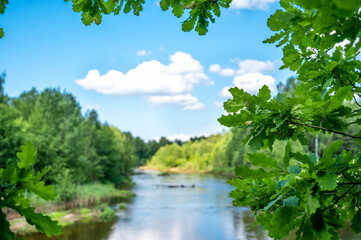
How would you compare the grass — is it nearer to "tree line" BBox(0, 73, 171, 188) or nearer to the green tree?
"tree line" BBox(0, 73, 171, 188)

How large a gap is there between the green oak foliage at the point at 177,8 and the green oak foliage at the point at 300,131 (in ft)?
Answer: 1.75

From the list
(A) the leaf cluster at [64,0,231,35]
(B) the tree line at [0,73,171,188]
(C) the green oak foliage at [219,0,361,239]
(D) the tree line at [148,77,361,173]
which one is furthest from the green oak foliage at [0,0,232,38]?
(D) the tree line at [148,77,361,173]

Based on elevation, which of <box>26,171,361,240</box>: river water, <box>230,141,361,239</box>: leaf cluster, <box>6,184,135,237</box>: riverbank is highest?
<box>230,141,361,239</box>: leaf cluster

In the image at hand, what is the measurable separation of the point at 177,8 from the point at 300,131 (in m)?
1.10

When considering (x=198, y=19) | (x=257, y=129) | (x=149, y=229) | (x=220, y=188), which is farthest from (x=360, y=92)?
(x=220, y=188)

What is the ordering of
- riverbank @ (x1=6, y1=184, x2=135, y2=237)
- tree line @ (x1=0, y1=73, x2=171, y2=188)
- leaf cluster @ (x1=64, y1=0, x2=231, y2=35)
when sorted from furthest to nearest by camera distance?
tree line @ (x1=0, y1=73, x2=171, y2=188)
riverbank @ (x1=6, y1=184, x2=135, y2=237)
leaf cluster @ (x1=64, y1=0, x2=231, y2=35)

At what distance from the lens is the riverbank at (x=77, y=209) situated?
14955 millimetres

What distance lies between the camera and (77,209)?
60.7 feet

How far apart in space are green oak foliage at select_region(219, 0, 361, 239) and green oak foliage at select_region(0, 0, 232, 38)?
533 millimetres

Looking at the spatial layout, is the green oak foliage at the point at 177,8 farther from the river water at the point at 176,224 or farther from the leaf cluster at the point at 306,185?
the river water at the point at 176,224

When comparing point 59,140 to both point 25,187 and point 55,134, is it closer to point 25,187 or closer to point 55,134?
point 55,134

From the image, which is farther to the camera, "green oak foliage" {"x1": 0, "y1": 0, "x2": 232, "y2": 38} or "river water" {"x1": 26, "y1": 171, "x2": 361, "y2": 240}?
"river water" {"x1": 26, "y1": 171, "x2": 361, "y2": 240}

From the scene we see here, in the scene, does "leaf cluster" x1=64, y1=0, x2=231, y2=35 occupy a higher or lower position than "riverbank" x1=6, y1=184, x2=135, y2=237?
higher

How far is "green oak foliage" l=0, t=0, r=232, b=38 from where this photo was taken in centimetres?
211
